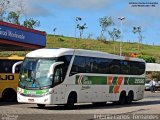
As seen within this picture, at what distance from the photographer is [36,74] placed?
21.8 meters

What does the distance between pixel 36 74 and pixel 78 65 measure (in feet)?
8.70

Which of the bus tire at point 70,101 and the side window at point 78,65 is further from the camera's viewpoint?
the side window at point 78,65

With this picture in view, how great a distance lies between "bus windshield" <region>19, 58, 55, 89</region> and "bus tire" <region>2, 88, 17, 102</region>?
4649 mm

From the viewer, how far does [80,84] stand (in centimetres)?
2361

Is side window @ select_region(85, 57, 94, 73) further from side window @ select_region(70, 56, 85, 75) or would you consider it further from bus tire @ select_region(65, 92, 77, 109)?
bus tire @ select_region(65, 92, 77, 109)

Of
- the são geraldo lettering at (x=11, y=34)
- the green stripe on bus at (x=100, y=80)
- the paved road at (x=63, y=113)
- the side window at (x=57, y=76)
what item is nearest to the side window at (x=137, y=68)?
the green stripe on bus at (x=100, y=80)

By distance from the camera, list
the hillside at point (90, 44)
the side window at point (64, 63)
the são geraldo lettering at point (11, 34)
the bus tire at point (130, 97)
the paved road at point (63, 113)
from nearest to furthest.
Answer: the paved road at point (63, 113), the side window at point (64, 63), the são geraldo lettering at point (11, 34), the bus tire at point (130, 97), the hillside at point (90, 44)

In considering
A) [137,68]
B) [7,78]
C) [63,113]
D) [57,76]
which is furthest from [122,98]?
[63,113]

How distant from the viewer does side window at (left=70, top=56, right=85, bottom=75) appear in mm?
22919

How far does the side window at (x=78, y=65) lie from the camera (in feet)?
75.2

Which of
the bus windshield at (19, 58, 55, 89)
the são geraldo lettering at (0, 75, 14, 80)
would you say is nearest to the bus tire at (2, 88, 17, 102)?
the são geraldo lettering at (0, 75, 14, 80)

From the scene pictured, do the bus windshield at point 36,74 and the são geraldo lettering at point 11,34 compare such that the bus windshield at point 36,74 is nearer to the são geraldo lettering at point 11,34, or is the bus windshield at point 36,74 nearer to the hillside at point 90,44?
the são geraldo lettering at point 11,34

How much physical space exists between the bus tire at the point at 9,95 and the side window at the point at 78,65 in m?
5.46

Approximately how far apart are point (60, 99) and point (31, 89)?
153 cm
